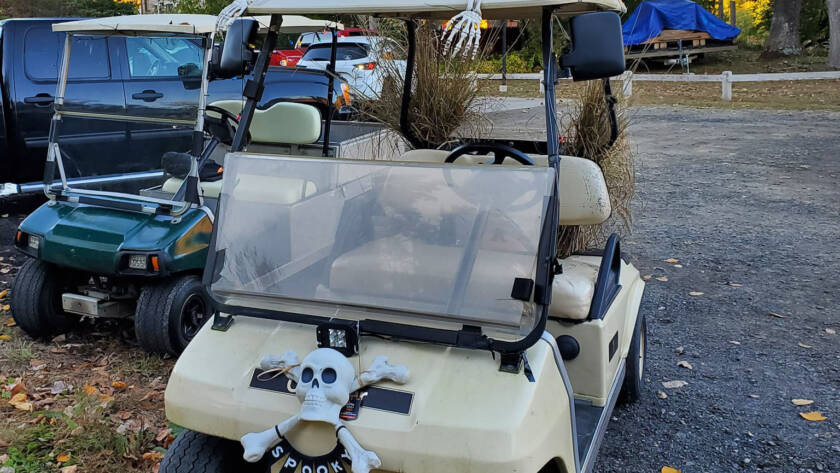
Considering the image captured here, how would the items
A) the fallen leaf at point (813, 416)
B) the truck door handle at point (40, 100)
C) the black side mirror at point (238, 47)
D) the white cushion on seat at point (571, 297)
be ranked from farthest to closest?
the truck door handle at point (40, 100) < the fallen leaf at point (813, 416) < the white cushion on seat at point (571, 297) < the black side mirror at point (238, 47)

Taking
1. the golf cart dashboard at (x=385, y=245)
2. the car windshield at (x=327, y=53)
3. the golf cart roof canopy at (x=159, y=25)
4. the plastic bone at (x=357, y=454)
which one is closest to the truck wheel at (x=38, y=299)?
the golf cart roof canopy at (x=159, y=25)

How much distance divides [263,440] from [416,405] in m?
0.41

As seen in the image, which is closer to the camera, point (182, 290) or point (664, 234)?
point (182, 290)

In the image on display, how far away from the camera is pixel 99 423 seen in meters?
3.30

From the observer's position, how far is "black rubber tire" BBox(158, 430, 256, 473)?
7.12 feet

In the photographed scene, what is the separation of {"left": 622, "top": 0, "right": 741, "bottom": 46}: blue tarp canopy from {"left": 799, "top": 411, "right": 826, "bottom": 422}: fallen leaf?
910 inches

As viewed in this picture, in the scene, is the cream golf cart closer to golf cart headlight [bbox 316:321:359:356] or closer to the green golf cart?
golf cart headlight [bbox 316:321:359:356]

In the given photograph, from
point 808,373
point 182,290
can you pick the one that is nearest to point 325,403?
point 182,290

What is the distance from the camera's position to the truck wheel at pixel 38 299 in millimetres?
4266

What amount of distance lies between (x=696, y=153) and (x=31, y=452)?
9.00 meters

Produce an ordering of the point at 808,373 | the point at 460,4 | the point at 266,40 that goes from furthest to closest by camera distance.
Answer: the point at 808,373
the point at 266,40
the point at 460,4

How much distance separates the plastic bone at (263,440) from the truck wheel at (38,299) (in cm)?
286

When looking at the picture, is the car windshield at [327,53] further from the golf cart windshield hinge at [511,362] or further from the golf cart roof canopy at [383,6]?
the golf cart windshield hinge at [511,362]

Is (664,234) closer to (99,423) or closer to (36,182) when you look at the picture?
(99,423)
